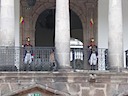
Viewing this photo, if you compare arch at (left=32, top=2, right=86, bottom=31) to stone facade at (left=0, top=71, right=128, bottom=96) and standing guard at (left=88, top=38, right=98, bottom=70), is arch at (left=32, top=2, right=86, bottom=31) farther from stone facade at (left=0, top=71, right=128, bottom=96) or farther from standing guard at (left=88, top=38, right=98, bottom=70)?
stone facade at (left=0, top=71, right=128, bottom=96)

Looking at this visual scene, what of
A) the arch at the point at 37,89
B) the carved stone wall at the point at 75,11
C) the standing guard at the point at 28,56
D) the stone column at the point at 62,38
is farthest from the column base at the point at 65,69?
the carved stone wall at the point at 75,11

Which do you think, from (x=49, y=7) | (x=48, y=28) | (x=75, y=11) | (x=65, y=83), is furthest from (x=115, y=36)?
(x=48, y=28)

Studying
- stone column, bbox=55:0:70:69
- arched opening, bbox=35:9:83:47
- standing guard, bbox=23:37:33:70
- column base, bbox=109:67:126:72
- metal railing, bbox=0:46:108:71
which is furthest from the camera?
arched opening, bbox=35:9:83:47

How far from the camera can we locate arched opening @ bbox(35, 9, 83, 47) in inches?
988

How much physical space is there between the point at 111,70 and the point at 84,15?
17.5 feet

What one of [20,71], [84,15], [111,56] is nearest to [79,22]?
[84,15]

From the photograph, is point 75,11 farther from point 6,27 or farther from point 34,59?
point 6,27

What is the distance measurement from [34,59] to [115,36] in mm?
3405

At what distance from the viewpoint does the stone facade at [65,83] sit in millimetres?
18906

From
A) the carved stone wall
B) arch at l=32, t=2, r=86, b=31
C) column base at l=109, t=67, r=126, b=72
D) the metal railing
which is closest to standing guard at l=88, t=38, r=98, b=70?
the metal railing

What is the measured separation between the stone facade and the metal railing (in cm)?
53

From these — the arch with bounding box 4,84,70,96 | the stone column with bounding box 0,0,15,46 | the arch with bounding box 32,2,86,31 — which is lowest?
the arch with bounding box 4,84,70,96

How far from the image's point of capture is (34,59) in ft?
65.2

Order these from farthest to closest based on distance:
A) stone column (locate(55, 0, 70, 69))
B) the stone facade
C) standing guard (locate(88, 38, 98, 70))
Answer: standing guard (locate(88, 38, 98, 70)) < stone column (locate(55, 0, 70, 69)) < the stone facade
